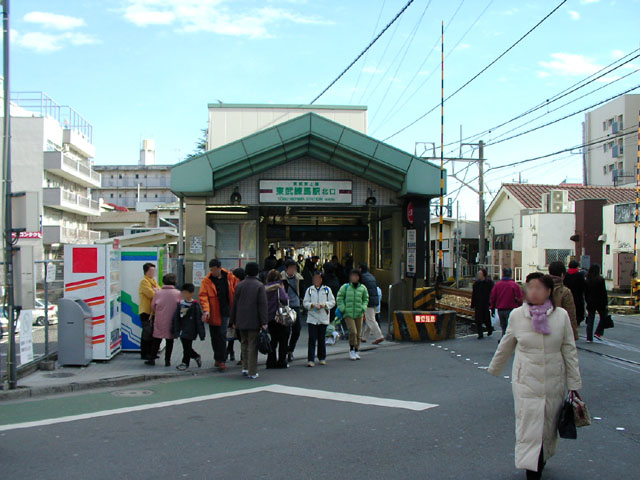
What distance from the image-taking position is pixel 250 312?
30.1ft

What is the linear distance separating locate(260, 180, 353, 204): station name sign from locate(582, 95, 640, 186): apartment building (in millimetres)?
38435

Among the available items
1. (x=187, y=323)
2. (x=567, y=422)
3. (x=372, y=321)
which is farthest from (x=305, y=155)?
(x=567, y=422)

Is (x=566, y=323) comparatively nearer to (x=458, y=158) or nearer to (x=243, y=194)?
(x=243, y=194)

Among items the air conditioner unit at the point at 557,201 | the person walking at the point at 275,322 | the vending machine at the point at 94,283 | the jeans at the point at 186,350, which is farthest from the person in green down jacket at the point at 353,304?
the air conditioner unit at the point at 557,201

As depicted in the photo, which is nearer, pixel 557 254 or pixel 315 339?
pixel 315 339

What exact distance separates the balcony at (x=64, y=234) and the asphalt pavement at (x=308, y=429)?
123ft

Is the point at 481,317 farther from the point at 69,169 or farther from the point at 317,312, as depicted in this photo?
the point at 69,169

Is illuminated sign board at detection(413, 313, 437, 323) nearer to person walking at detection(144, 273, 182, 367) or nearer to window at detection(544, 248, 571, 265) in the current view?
person walking at detection(144, 273, 182, 367)

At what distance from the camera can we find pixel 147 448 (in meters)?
5.68

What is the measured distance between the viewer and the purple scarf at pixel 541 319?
4.64 meters

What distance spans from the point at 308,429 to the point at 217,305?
13.4 ft

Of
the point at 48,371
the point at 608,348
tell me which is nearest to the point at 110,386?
the point at 48,371

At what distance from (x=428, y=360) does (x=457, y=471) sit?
19.7 feet

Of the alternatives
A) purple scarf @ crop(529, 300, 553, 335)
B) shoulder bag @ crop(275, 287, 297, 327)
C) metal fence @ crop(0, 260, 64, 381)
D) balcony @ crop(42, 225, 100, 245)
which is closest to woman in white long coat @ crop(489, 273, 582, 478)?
purple scarf @ crop(529, 300, 553, 335)
